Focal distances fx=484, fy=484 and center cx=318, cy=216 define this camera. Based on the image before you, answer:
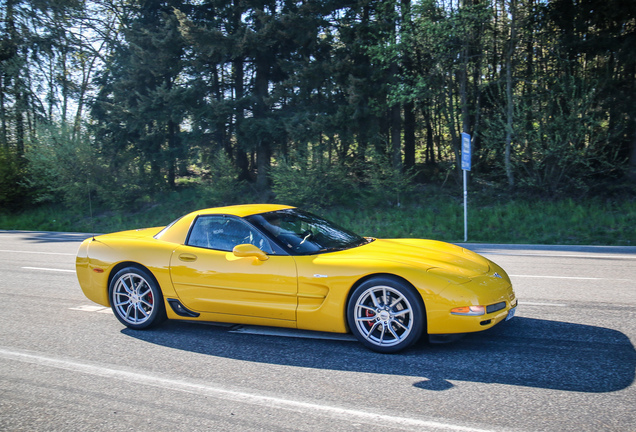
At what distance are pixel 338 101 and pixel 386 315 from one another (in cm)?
1641

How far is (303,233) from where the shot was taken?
512 centimetres

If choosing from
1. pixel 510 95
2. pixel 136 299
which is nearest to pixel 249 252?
pixel 136 299

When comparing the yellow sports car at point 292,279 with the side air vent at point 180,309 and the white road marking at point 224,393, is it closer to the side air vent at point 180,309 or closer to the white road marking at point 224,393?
the side air vent at point 180,309

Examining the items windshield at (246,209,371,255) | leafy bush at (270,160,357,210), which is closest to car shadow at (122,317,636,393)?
windshield at (246,209,371,255)

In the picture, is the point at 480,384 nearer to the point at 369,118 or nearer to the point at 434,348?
the point at 434,348

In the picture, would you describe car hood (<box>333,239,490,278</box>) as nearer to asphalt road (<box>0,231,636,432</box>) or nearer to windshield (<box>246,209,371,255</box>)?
windshield (<box>246,209,371,255</box>)

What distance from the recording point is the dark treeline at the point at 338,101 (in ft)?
54.1

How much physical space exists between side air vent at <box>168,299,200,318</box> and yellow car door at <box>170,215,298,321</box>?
0.19 feet

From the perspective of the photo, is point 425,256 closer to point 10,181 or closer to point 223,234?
point 223,234

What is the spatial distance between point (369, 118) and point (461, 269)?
1519cm

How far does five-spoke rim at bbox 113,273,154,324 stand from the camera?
5.30 m

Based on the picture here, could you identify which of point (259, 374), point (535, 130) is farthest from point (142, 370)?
point (535, 130)

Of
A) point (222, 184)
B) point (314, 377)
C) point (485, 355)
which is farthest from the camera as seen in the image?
point (222, 184)

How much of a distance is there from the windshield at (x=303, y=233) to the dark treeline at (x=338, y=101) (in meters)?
12.9
